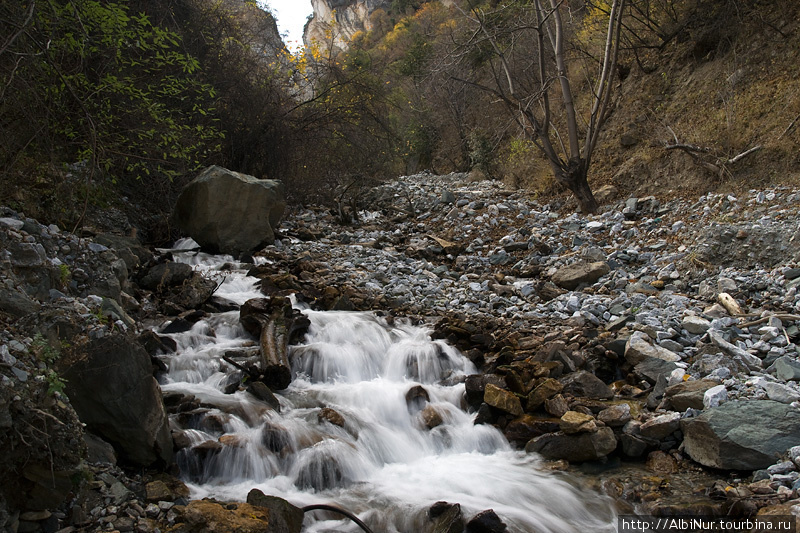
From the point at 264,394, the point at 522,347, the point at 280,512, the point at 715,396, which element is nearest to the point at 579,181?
the point at 522,347

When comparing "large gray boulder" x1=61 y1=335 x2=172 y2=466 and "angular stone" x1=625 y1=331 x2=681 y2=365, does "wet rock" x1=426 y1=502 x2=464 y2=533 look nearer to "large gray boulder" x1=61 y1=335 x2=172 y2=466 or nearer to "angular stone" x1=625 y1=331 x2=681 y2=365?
"large gray boulder" x1=61 y1=335 x2=172 y2=466

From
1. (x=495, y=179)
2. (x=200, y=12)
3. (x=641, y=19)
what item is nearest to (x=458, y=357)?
(x=200, y=12)

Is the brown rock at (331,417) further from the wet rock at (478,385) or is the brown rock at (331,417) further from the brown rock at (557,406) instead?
the brown rock at (557,406)

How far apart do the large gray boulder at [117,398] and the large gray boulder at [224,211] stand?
512 cm

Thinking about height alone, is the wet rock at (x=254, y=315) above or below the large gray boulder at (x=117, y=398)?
above

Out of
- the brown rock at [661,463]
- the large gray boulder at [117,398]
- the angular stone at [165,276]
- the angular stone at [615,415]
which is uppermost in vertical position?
the angular stone at [165,276]

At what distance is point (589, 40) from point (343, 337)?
9.94m

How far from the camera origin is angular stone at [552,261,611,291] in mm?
7488

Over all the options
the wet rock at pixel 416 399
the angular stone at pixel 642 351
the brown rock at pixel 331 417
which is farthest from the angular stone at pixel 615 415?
the brown rock at pixel 331 417

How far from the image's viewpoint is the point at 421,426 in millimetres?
4762

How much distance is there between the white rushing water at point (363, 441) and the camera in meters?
3.67

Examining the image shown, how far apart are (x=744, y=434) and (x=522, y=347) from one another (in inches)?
93.5

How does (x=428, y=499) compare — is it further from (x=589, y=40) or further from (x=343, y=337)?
(x=589, y=40)

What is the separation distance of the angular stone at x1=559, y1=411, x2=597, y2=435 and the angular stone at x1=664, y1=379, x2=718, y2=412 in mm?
716
